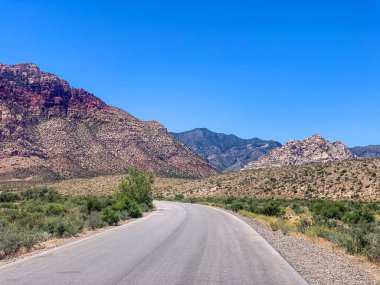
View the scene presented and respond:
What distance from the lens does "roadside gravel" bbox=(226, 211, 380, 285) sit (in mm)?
11328

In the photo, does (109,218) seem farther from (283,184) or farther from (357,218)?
(283,184)

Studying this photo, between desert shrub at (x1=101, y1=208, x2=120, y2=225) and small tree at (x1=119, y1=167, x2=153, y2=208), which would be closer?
desert shrub at (x1=101, y1=208, x2=120, y2=225)

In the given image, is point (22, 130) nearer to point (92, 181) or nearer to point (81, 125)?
point (81, 125)

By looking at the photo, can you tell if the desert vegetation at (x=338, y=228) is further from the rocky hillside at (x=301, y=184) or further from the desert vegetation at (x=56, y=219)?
the rocky hillside at (x=301, y=184)

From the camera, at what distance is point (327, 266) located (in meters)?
13.5

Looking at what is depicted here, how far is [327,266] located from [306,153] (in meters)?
180

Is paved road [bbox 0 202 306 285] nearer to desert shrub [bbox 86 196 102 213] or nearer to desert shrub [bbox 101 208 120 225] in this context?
desert shrub [bbox 101 208 120 225]

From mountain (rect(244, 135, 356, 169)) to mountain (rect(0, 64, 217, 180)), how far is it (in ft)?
93.1

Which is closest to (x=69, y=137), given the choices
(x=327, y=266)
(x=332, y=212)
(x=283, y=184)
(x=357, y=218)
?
(x=283, y=184)

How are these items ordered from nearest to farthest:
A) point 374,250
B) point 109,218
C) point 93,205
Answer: point 374,250, point 109,218, point 93,205

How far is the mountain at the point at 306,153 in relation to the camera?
17581 cm

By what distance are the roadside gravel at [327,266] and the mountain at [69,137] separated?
105775 mm

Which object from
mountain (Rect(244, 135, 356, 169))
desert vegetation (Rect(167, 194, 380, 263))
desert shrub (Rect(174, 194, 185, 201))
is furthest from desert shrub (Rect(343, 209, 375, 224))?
mountain (Rect(244, 135, 356, 169))

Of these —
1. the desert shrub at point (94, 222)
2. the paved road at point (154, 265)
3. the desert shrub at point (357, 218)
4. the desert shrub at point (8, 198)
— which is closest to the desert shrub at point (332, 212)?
the desert shrub at point (357, 218)
